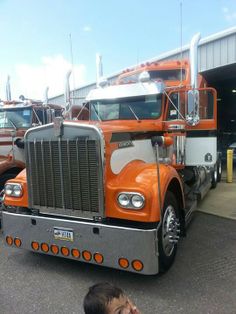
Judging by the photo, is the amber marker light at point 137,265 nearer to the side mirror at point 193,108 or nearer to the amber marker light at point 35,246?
the amber marker light at point 35,246

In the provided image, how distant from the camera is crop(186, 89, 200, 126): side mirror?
15.9ft

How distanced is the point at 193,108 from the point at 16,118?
4.10 m

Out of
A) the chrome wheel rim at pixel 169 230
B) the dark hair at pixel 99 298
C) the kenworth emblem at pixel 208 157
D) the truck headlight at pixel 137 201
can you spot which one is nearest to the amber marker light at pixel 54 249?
the truck headlight at pixel 137 201

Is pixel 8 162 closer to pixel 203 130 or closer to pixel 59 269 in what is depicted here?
pixel 59 269

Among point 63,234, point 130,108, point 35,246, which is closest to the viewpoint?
point 63,234

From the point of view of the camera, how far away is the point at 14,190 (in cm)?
443

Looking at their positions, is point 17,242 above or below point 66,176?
below

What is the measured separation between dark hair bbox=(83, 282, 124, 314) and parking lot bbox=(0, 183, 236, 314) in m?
1.74

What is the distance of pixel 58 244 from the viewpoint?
398 centimetres

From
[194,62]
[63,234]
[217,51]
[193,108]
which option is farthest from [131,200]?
[217,51]

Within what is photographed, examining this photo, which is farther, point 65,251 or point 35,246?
point 35,246

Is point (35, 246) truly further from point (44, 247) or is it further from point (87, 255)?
point (87, 255)

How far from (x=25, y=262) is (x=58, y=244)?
3.00 ft

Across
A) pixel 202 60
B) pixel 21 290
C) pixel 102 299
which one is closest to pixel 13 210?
pixel 21 290
